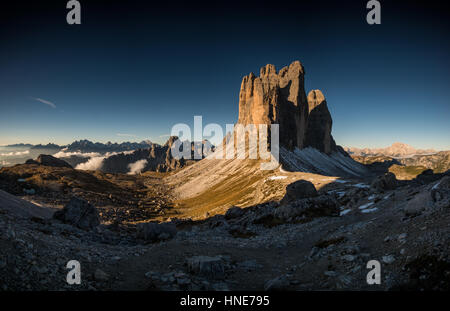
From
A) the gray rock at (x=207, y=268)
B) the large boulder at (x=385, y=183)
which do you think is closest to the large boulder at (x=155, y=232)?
the gray rock at (x=207, y=268)

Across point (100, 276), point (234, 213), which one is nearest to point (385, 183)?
point (234, 213)

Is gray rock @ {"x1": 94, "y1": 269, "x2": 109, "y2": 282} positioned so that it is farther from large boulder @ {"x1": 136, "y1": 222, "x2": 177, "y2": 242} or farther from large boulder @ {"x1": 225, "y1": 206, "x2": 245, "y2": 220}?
large boulder @ {"x1": 225, "y1": 206, "x2": 245, "y2": 220}

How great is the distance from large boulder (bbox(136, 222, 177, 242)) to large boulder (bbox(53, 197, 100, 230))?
26.0 feet

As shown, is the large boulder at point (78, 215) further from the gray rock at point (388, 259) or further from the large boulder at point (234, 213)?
the gray rock at point (388, 259)

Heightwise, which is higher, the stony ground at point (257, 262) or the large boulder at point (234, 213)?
the stony ground at point (257, 262)

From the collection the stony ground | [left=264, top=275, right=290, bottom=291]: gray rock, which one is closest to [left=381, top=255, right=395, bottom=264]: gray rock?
the stony ground

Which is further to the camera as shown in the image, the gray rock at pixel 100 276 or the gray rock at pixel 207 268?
the gray rock at pixel 207 268

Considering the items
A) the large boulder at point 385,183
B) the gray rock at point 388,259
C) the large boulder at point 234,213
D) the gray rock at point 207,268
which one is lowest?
the large boulder at point 234,213

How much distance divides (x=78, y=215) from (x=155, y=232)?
479 inches

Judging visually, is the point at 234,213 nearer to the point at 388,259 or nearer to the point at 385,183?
the point at 385,183

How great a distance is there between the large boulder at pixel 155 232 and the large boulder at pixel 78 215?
26.0 feet

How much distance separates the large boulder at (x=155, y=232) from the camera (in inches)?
1328

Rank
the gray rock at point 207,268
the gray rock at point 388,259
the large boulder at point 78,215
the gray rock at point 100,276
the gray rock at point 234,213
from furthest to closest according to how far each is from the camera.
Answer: the gray rock at point 234,213, the large boulder at point 78,215, the gray rock at point 207,268, the gray rock at point 100,276, the gray rock at point 388,259
